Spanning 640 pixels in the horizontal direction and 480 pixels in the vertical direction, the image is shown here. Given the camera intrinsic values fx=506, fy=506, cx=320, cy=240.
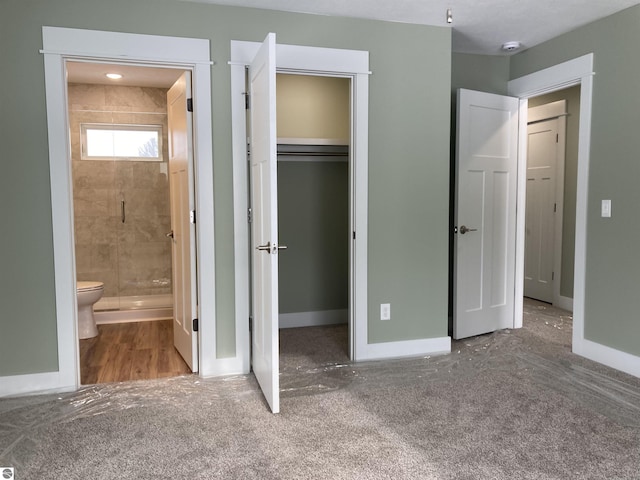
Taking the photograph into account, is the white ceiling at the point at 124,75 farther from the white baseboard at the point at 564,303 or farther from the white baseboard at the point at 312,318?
the white baseboard at the point at 564,303

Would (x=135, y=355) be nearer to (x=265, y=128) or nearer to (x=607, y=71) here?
(x=265, y=128)

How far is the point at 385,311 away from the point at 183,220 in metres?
1.56

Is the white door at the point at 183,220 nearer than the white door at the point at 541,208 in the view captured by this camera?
Yes

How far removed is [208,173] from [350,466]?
190 centimetres

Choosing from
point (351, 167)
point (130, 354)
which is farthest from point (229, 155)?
point (130, 354)

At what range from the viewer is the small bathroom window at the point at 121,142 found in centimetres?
507

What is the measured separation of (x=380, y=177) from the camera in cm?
354

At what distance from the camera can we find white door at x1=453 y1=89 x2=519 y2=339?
4.01 m

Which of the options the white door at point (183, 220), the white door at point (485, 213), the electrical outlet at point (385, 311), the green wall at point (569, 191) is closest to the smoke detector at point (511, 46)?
the white door at point (485, 213)

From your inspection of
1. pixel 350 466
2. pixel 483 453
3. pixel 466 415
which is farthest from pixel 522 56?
pixel 350 466

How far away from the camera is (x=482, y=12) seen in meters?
3.30

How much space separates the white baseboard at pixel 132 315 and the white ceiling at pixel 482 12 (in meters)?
3.00

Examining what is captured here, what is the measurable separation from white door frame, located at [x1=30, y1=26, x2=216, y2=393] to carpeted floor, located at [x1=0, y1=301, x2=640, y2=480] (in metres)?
0.33

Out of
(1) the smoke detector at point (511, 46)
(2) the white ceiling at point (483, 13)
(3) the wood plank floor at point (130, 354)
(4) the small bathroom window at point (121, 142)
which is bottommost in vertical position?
(3) the wood plank floor at point (130, 354)
